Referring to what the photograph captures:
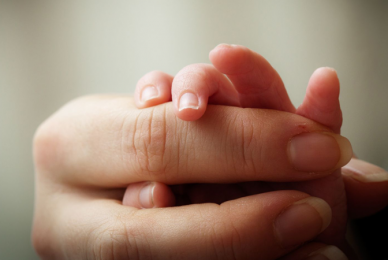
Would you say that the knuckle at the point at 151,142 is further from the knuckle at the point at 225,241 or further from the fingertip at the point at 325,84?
the fingertip at the point at 325,84

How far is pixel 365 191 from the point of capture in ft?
2.77

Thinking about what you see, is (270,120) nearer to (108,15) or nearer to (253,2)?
(253,2)

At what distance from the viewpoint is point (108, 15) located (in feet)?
4.62

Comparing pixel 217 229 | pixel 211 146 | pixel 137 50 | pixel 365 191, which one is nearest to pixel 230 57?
pixel 211 146

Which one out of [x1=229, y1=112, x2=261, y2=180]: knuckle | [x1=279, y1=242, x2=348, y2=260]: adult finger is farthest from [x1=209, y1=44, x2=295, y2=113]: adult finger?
[x1=279, y1=242, x2=348, y2=260]: adult finger

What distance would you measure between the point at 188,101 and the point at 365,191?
0.62 meters

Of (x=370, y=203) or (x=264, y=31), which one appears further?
(x=264, y=31)

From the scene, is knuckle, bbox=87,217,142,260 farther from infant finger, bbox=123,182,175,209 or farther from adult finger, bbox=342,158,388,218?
adult finger, bbox=342,158,388,218

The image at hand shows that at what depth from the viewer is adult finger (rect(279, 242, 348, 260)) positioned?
65cm

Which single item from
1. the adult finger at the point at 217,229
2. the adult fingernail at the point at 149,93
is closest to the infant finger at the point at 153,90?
the adult fingernail at the point at 149,93

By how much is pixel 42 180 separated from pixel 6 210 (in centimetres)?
77

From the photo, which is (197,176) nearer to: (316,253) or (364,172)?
(316,253)

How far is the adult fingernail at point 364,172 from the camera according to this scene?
33.9 inches

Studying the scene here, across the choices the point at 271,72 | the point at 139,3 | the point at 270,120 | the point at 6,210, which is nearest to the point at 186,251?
the point at 270,120
